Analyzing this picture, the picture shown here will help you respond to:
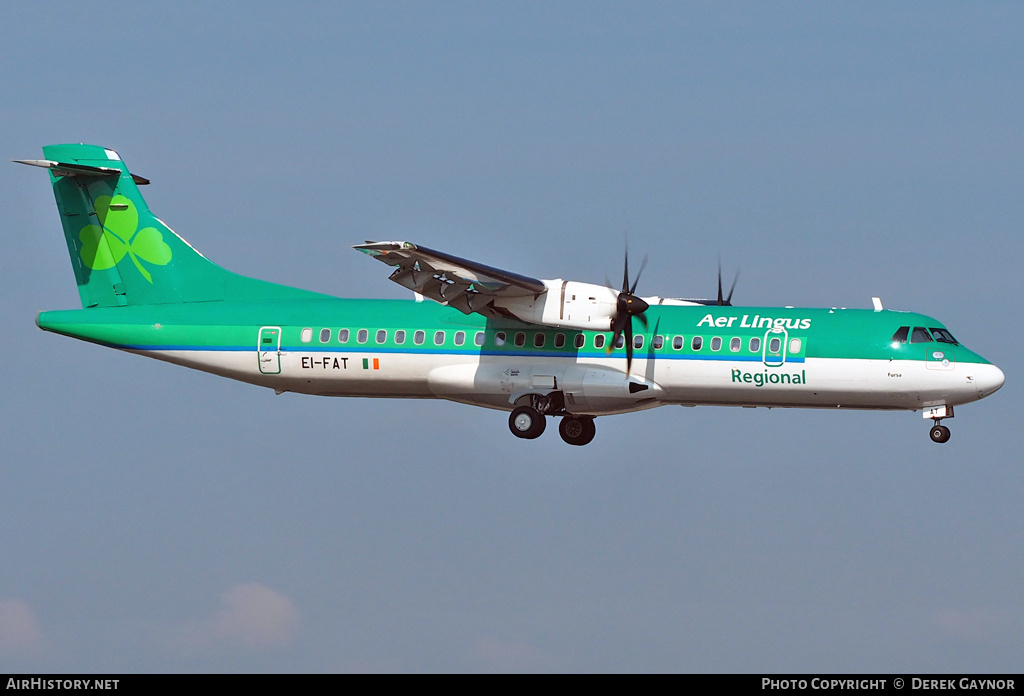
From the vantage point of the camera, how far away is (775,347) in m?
32.0

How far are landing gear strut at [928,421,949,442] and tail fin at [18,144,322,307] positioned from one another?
47.4 ft

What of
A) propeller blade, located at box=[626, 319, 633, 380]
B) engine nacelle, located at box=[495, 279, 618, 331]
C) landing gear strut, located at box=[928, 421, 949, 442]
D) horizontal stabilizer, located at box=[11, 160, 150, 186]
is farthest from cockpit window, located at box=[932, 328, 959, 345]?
horizontal stabilizer, located at box=[11, 160, 150, 186]

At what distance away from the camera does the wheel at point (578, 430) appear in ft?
115

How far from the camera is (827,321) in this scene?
32.2m

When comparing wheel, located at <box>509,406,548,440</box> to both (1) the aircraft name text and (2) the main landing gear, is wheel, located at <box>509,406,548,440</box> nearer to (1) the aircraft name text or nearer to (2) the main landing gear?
(2) the main landing gear

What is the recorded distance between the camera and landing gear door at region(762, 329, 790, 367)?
105 feet

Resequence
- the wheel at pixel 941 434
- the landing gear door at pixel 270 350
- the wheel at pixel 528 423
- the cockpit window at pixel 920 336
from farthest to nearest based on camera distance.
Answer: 1. the landing gear door at pixel 270 350
2. the wheel at pixel 528 423
3. the cockpit window at pixel 920 336
4. the wheel at pixel 941 434

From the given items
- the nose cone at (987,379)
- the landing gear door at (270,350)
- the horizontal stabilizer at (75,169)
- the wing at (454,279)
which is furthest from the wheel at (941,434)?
the horizontal stabilizer at (75,169)

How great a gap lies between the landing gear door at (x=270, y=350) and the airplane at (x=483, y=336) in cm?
3

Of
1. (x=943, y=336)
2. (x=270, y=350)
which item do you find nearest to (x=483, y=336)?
(x=270, y=350)

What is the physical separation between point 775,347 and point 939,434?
3.81 meters

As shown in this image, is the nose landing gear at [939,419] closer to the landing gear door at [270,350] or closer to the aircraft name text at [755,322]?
the aircraft name text at [755,322]
